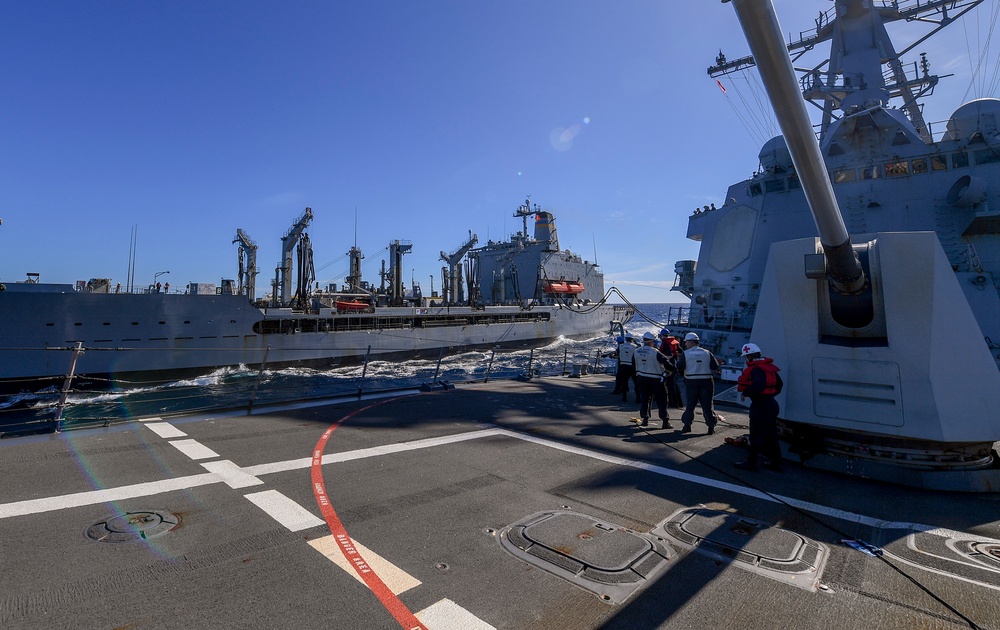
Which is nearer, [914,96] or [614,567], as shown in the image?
[614,567]

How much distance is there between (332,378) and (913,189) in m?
22.8

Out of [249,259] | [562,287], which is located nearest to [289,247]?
[249,259]

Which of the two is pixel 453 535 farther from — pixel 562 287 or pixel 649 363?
pixel 562 287

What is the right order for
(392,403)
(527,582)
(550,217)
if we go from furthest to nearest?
1. (550,217)
2. (392,403)
3. (527,582)

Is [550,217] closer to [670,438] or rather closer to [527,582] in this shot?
[670,438]

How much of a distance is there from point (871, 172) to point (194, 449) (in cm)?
1761

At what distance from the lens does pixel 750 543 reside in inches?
119

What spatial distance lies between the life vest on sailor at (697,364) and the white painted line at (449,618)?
5.01m

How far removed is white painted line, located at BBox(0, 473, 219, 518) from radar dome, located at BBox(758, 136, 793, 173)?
17.5 meters

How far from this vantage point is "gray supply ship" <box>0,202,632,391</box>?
1750 cm

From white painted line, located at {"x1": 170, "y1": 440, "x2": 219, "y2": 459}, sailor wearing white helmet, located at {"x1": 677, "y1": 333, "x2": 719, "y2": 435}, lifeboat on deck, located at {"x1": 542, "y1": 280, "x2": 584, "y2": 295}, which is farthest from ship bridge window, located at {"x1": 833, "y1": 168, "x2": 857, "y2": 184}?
lifeboat on deck, located at {"x1": 542, "y1": 280, "x2": 584, "y2": 295}

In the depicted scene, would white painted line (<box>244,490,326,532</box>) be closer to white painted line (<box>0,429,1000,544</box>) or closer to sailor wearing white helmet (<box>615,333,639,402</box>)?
white painted line (<box>0,429,1000,544</box>)

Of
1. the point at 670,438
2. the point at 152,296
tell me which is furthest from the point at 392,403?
the point at 152,296

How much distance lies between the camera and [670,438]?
241 inches
